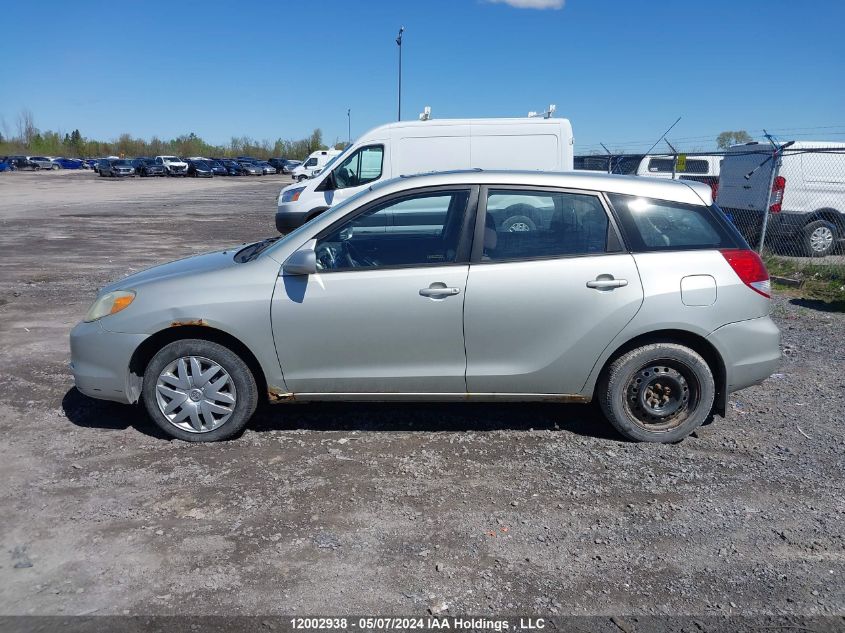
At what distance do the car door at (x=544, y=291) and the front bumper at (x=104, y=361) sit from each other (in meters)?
2.22

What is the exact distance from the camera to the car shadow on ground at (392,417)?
4.88 metres

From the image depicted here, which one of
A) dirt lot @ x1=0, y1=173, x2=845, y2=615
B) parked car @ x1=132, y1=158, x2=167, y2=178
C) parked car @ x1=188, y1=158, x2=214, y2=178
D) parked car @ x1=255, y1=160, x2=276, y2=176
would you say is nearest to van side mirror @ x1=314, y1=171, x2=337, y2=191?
dirt lot @ x1=0, y1=173, x2=845, y2=615

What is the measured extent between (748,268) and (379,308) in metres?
2.40

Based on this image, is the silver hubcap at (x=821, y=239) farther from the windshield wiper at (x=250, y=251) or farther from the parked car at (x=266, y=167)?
the parked car at (x=266, y=167)

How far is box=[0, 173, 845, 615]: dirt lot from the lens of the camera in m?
3.09

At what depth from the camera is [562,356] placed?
4465 millimetres

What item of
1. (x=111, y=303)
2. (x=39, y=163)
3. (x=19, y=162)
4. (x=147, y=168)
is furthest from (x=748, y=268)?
(x=39, y=163)

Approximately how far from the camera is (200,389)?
14.8 feet

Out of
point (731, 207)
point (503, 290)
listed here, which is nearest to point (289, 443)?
point (503, 290)

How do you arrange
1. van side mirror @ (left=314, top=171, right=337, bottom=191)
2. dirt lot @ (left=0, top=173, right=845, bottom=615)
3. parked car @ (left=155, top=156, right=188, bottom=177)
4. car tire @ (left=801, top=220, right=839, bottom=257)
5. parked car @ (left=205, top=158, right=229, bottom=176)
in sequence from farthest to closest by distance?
parked car @ (left=205, top=158, right=229, bottom=176) < parked car @ (left=155, top=156, right=188, bottom=177) < van side mirror @ (left=314, top=171, right=337, bottom=191) < car tire @ (left=801, top=220, right=839, bottom=257) < dirt lot @ (left=0, top=173, right=845, bottom=615)

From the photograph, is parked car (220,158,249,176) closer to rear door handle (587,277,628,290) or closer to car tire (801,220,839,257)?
car tire (801,220,839,257)

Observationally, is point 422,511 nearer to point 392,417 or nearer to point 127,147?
point 392,417

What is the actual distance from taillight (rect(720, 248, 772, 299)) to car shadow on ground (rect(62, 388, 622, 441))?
4.35 feet

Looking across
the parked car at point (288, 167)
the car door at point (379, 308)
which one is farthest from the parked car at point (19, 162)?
the car door at point (379, 308)
